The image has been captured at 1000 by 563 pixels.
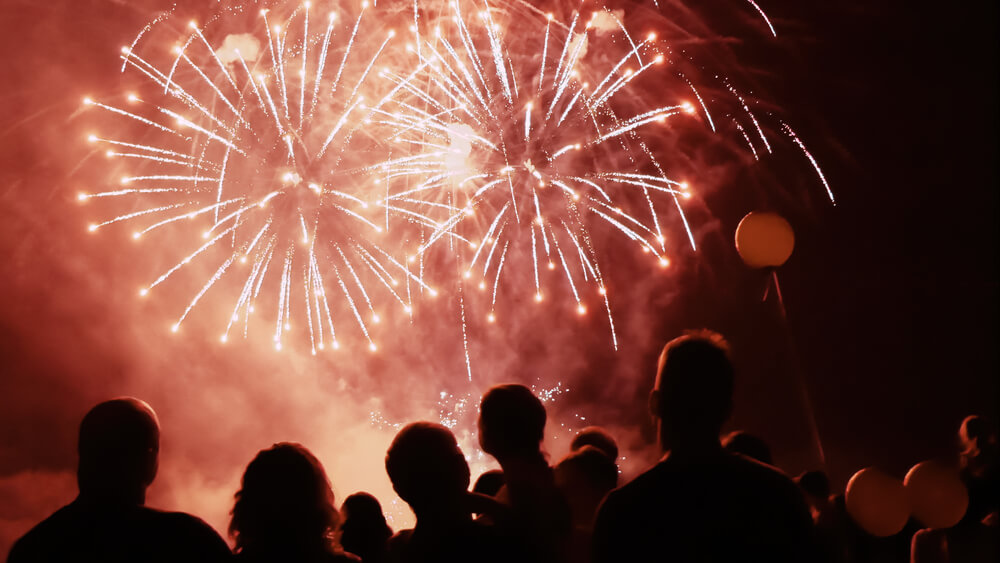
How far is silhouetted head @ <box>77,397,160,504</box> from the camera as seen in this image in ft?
8.29

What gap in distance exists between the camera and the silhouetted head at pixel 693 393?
2012mm

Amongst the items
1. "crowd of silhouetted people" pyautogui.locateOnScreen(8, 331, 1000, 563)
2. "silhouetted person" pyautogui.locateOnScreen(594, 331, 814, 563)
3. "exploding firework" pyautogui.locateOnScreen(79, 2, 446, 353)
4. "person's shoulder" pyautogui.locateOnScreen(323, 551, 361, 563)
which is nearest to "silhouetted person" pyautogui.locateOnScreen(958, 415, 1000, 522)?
"crowd of silhouetted people" pyautogui.locateOnScreen(8, 331, 1000, 563)

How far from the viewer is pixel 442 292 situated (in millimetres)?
13305

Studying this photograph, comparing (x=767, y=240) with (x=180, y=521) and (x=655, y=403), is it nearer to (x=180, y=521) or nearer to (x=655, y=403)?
(x=655, y=403)

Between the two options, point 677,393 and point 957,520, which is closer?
point 677,393

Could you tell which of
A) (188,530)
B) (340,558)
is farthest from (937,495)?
(188,530)

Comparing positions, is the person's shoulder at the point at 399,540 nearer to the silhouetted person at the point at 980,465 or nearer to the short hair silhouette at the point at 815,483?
the short hair silhouette at the point at 815,483

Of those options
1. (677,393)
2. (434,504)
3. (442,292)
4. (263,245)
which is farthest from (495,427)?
(442,292)

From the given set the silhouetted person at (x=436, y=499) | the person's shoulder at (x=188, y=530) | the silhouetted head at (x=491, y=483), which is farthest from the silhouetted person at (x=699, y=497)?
the silhouetted head at (x=491, y=483)

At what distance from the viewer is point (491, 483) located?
11.7 ft

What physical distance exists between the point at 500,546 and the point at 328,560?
0.67 metres

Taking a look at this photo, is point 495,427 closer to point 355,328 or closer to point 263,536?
point 263,536

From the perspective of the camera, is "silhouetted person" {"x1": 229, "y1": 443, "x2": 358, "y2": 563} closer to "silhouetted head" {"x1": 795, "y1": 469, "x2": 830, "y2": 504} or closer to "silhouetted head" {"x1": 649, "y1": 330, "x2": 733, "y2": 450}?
"silhouetted head" {"x1": 649, "y1": 330, "x2": 733, "y2": 450}

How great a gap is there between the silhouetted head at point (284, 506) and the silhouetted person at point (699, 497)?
106 centimetres
